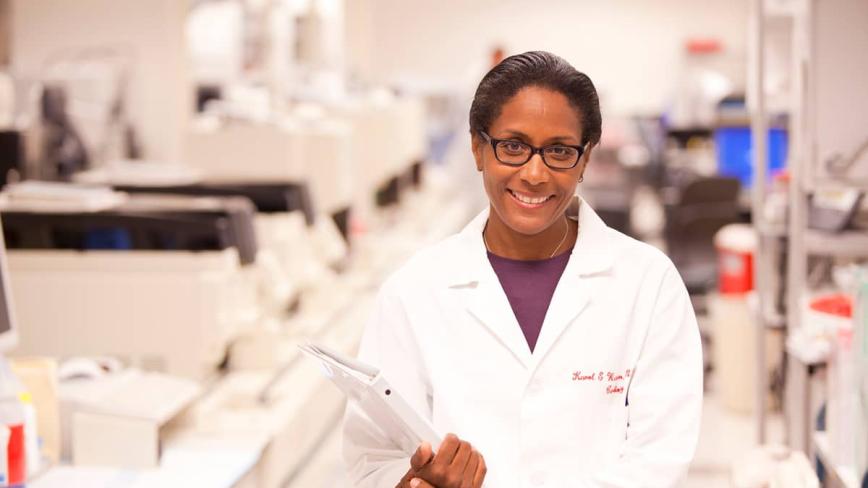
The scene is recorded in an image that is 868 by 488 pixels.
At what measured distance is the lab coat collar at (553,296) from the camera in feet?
4.67

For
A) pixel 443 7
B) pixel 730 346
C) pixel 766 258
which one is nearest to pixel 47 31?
pixel 766 258

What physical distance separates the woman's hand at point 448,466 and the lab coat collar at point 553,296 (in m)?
0.15

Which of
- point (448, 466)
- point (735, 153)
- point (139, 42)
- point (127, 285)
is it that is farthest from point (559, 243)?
point (735, 153)

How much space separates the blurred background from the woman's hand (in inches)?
31.9

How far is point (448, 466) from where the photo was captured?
4.34 feet

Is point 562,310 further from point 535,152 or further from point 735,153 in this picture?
point 735,153

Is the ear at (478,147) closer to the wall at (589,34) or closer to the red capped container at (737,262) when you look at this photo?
the red capped container at (737,262)

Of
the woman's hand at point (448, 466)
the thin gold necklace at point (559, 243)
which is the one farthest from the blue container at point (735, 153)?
the woman's hand at point (448, 466)

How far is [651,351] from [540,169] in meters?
0.28

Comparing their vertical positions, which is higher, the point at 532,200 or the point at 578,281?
the point at 532,200

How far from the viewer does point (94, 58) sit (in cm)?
353

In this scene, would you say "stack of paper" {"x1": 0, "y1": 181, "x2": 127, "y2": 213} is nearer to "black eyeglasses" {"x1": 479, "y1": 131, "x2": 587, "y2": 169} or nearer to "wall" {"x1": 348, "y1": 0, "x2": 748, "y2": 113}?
"black eyeglasses" {"x1": 479, "y1": 131, "x2": 587, "y2": 169}

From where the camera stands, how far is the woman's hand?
1.32 meters

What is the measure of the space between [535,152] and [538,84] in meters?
0.09
